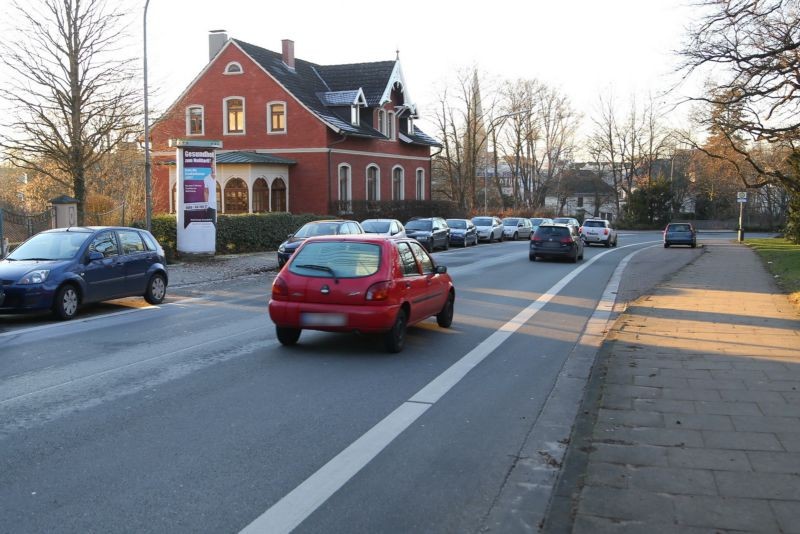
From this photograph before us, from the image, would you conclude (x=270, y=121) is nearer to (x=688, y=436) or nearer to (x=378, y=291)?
(x=378, y=291)

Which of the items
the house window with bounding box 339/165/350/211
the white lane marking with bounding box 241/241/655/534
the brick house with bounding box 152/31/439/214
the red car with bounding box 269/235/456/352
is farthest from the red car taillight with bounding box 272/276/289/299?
the house window with bounding box 339/165/350/211

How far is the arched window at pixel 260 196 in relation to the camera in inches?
1624

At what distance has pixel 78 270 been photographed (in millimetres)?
12688

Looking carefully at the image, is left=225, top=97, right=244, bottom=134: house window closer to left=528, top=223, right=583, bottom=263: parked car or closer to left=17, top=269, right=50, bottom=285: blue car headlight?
left=528, top=223, right=583, bottom=263: parked car

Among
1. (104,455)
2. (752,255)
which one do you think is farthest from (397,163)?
(104,455)

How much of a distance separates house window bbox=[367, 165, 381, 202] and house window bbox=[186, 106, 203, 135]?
10.2 meters

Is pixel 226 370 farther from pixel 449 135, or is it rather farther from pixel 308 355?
pixel 449 135

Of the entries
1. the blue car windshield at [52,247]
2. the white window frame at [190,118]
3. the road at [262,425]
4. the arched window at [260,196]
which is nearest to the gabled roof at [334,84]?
the white window frame at [190,118]

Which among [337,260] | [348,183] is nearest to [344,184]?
[348,183]

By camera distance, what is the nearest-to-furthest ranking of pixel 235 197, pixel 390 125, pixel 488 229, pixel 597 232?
pixel 235 197, pixel 597 232, pixel 488 229, pixel 390 125

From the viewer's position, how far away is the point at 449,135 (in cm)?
7631

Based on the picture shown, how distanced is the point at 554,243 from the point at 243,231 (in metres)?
11.2

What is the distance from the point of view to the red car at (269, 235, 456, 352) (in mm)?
9117

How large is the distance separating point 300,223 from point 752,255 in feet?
60.8
